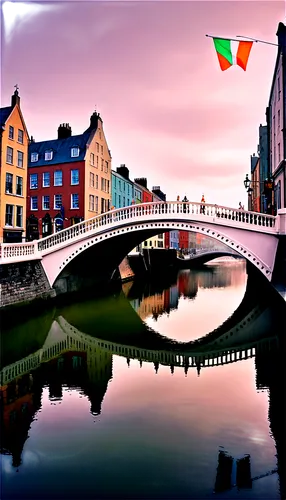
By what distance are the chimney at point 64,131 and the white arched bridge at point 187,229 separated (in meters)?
17.7

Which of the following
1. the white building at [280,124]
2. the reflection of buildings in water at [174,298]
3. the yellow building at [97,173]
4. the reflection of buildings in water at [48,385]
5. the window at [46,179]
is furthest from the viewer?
the window at [46,179]

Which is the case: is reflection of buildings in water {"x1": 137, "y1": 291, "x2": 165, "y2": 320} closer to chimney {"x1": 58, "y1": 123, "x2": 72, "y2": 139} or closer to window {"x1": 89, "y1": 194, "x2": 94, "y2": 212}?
window {"x1": 89, "y1": 194, "x2": 94, "y2": 212}

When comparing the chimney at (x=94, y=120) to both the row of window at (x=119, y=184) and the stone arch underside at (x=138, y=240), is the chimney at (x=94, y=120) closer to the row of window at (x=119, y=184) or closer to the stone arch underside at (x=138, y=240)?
the row of window at (x=119, y=184)

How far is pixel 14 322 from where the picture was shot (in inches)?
628

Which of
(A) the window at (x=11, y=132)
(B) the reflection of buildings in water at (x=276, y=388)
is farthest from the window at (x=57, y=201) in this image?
(B) the reflection of buildings in water at (x=276, y=388)

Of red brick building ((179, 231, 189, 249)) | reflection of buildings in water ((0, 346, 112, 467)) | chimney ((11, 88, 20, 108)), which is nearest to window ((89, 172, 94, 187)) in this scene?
chimney ((11, 88, 20, 108))

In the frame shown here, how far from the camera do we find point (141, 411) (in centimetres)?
824

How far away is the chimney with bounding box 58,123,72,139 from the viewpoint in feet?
121

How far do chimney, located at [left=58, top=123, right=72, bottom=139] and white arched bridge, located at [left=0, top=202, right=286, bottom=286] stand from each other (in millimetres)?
17741

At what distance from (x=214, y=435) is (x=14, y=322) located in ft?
37.5

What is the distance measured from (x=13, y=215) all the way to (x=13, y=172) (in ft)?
9.58

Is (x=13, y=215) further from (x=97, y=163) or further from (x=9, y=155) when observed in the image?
(x=97, y=163)

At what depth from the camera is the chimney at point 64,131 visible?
36.8 m

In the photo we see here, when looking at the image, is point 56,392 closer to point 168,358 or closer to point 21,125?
point 168,358
